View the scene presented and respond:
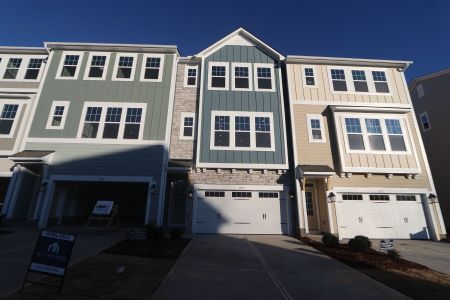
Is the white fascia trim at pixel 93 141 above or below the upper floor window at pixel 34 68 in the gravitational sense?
below

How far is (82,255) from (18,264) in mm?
1454

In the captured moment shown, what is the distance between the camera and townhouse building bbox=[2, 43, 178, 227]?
40.6 ft

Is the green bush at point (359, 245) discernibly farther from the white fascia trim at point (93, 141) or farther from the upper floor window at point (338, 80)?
the white fascia trim at point (93, 141)

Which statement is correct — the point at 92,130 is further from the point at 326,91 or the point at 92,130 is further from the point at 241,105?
the point at 326,91

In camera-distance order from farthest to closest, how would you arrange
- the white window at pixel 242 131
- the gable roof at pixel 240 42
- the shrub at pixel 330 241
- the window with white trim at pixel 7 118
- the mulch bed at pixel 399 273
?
the gable roof at pixel 240 42 → the white window at pixel 242 131 → the window with white trim at pixel 7 118 → the shrub at pixel 330 241 → the mulch bed at pixel 399 273

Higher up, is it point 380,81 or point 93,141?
point 380,81

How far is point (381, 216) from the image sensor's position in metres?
12.5

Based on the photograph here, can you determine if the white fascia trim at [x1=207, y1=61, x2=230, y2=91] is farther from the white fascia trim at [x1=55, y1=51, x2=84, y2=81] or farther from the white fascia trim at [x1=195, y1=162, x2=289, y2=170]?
the white fascia trim at [x1=55, y1=51, x2=84, y2=81]

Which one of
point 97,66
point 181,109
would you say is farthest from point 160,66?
point 97,66

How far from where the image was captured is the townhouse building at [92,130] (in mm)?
12383

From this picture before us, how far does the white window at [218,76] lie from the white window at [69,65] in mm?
8020

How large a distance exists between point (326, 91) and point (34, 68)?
1807cm

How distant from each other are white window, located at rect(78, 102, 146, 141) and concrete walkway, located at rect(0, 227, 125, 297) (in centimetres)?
513

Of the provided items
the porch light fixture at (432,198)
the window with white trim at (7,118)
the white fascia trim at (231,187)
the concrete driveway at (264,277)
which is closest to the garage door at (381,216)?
the porch light fixture at (432,198)
